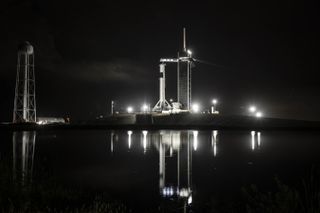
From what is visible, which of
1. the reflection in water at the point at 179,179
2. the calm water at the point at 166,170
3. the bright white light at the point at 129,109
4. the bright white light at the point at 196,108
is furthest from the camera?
the bright white light at the point at 129,109

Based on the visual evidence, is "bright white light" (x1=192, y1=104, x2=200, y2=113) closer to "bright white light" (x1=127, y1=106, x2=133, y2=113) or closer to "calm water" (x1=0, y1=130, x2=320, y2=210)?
"bright white light" (x1=127, y1=106, x2=133, y2=113)

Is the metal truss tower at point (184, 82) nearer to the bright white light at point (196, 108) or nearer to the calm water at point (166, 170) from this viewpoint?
the bright white light at point (196, 108)

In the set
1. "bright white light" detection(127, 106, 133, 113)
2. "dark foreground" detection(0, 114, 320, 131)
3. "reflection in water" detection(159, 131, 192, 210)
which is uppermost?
"bright white light" detection(127, 106, 133, 113)

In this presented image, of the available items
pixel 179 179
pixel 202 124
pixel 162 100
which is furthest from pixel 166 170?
pixel 162 100

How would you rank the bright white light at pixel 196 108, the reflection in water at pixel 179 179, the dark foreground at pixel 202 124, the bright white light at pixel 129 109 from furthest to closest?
the bright white light at pixel 129 109
the bright white light at pixel 196 108
the dark foreground at pixel 202 124
the reflection in water at pixel 179 179

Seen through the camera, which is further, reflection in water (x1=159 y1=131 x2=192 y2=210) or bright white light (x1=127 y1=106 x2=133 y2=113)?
bright white light (x1=127 y1=106 x2=133 y2=113)

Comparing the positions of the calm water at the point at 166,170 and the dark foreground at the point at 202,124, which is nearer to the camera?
the calm water at the point at 166,170

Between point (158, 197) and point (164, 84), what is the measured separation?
119 m

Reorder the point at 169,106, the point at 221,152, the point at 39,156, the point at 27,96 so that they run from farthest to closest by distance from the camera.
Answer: the point at 169,106 < the point at 27,96 < the point at 221,152 < the point at 39,156

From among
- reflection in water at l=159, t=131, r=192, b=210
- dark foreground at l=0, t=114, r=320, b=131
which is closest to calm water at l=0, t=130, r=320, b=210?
reflection in water at l=159, t=131, r=192, b=210

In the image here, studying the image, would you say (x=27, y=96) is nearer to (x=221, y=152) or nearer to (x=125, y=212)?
(x=221, y=152)

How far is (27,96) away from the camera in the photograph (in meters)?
87.6

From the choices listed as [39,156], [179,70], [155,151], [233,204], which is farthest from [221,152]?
[179,70]

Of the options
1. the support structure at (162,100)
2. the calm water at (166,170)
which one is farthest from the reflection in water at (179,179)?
the support structure at (162,100)
